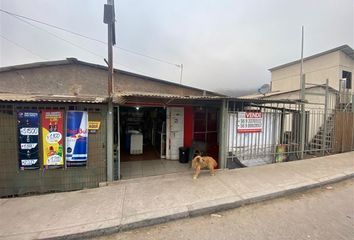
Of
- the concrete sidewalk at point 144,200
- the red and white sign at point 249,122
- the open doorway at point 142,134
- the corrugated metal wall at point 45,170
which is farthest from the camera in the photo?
the open doorway at point 142,134

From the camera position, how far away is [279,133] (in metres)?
7.69

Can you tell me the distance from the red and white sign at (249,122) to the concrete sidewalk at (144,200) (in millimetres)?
1491

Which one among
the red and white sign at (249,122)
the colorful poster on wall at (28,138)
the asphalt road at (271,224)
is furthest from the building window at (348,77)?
the colorful poster on wall at (28,138)

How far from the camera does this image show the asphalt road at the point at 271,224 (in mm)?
3162

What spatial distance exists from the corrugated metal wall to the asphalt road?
2435mm

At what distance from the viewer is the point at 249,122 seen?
693cm

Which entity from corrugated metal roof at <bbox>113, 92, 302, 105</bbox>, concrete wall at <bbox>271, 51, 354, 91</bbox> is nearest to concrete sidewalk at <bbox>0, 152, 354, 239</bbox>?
corrugated metal roof at <bbox>113, 92, 302, 105</bbox>

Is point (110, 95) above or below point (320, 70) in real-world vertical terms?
below

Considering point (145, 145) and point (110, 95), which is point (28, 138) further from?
point (145, 145)

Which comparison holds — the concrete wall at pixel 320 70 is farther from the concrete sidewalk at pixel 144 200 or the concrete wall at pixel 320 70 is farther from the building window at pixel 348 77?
the concrete sidewalk at pixel 144 200

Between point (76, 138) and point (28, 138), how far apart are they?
1151 mm

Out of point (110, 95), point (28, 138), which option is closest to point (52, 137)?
point (28, 138)

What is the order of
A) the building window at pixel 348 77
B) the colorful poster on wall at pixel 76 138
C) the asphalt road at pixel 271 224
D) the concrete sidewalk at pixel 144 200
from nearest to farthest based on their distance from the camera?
the asphalt road at pixel 271 224 < the concrete sidewalk at pixel 144 200 < the colorful poster on wall at pixel 76 138 < the building window at pixel 348 77

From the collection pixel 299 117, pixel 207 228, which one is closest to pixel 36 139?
pixel 207 228
